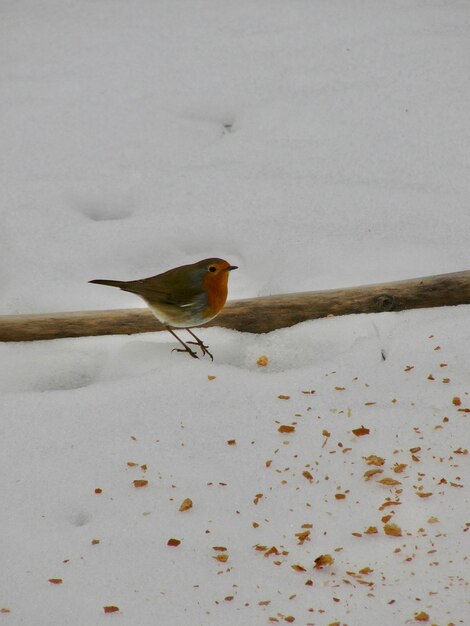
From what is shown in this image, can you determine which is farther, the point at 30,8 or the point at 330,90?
the point at 30,8

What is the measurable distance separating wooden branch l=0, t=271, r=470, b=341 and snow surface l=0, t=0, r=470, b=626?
0.19ft

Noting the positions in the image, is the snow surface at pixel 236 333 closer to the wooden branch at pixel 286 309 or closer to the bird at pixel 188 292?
the wooden branch at pixel 286 309

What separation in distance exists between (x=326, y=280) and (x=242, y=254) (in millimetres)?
499

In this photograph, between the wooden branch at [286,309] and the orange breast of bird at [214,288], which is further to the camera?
the wooden branch at [286,309]

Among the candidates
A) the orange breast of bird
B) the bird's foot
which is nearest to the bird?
the orange breast of bird

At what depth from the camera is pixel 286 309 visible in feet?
12.0

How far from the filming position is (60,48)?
614 cm

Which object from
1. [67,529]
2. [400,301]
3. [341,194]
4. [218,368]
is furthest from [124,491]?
[341,194]

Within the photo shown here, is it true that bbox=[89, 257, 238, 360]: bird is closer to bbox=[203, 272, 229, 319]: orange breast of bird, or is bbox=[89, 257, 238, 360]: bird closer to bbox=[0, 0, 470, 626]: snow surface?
bbox=[203, 272, 229, 319]: orange breast of bird

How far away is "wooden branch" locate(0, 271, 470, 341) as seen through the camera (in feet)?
12.0

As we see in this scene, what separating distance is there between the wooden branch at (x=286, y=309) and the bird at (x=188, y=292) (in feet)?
0.70

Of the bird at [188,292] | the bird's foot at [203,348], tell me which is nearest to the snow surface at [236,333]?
the bird's foot at [203,348]

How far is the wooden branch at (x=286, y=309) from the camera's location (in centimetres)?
364

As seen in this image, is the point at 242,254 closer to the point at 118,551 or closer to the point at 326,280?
the point at 326,280
